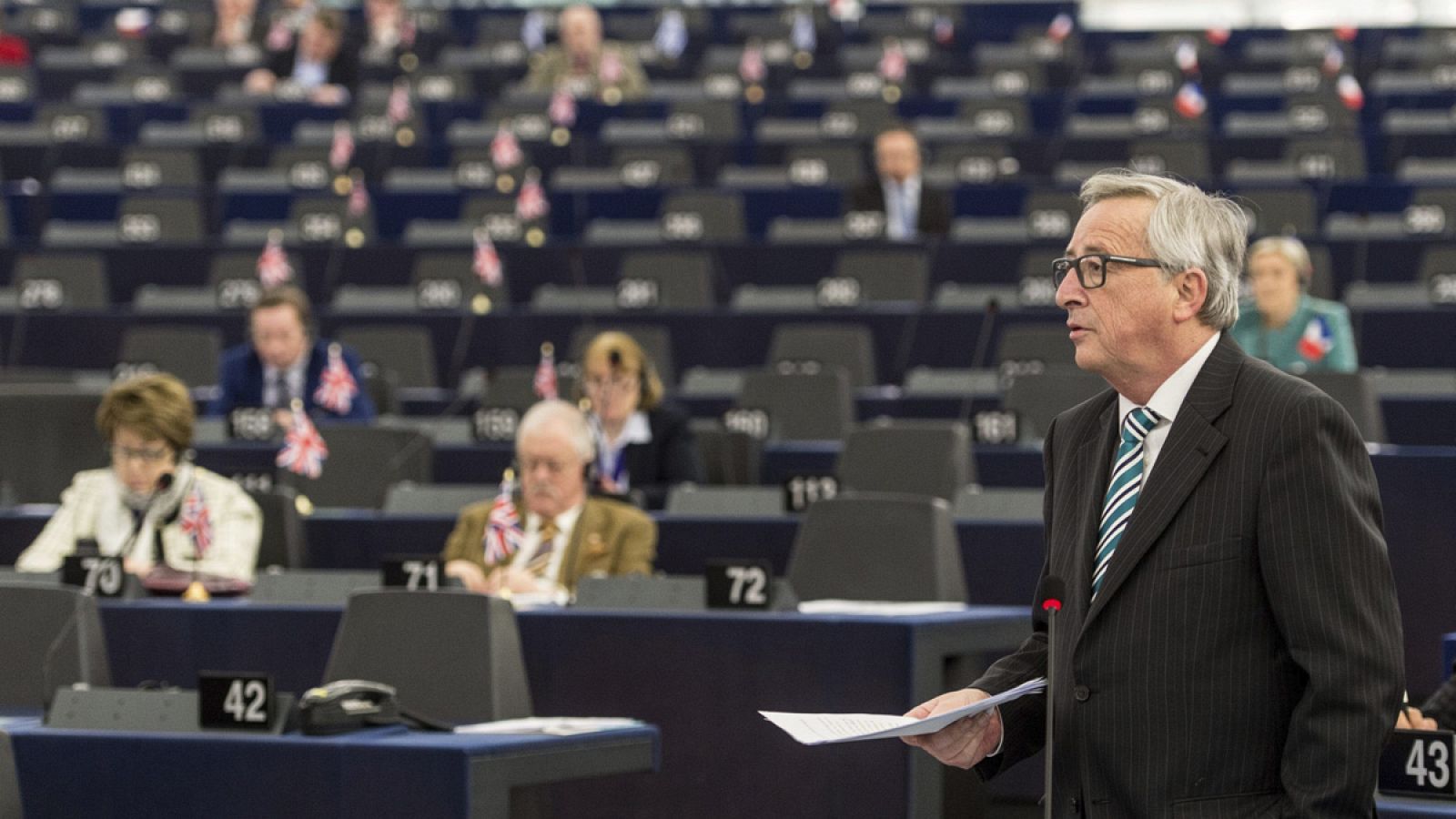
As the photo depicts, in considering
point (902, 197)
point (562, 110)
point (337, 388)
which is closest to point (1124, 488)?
point (337, 388)

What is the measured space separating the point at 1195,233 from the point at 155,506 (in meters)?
3.53

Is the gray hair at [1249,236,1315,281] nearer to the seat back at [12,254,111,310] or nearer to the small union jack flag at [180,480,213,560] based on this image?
the small union jack flag at [180,480,213,560]

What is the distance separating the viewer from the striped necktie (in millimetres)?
2230

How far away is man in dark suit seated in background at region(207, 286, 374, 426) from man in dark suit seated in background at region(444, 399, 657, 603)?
1749 mm

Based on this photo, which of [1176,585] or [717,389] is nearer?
[1176,585]

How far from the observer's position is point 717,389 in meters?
7.53

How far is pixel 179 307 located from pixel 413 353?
1218 mm

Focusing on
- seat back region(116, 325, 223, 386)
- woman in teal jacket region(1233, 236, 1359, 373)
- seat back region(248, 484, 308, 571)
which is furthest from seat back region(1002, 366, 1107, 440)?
seat back region(116, 325, 223, 386)

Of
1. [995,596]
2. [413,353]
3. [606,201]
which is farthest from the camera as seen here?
[606,201]

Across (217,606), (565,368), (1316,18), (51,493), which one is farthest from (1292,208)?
(1316,18)

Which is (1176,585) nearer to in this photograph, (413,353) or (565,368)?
(565,368)

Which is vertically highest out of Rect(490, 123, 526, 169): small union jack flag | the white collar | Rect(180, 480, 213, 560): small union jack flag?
Rect(490, 123, 526, 169): small union jack flag

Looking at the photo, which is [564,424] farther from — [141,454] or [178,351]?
[178,351]

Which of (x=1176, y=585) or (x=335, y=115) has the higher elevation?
(x=335, y=115)
